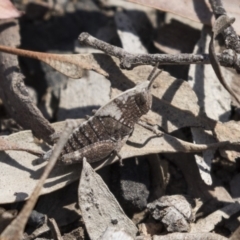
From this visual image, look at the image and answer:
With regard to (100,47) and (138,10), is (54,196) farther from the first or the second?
(138,10)

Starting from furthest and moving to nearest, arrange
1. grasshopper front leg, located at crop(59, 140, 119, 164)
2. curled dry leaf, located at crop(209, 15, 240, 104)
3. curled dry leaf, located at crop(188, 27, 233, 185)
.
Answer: curled dry leaf, located at crop(188, 27, 233, 185), grasshopper front leg, located at crop(59, 140, 119, 164), curled dry leaf, located at crop(209, 15, 240, 104)

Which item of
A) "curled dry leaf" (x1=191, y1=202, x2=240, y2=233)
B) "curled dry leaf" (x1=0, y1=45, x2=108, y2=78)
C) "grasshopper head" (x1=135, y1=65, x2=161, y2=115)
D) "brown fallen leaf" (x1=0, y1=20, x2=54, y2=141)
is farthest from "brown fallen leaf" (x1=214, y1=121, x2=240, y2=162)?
"brown fallen leaf" (x1=0, y1=20, x2=54, y2=141)

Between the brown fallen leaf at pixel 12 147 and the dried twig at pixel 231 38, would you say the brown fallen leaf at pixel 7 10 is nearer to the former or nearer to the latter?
the brown fallen leaf at pixel 12 147

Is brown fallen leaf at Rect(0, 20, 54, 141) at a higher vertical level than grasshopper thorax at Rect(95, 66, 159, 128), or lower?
lower

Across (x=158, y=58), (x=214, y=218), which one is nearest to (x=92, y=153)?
(x=158, y=58)

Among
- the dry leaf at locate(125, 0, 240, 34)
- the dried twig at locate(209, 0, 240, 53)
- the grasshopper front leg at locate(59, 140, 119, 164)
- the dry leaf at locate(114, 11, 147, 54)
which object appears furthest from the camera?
the dry leaf at locate(114, 11, 147, 54)

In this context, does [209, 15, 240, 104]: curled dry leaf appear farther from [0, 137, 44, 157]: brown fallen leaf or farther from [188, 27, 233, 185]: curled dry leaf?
[0, 137, 44, 157]: brown fallen leaf
